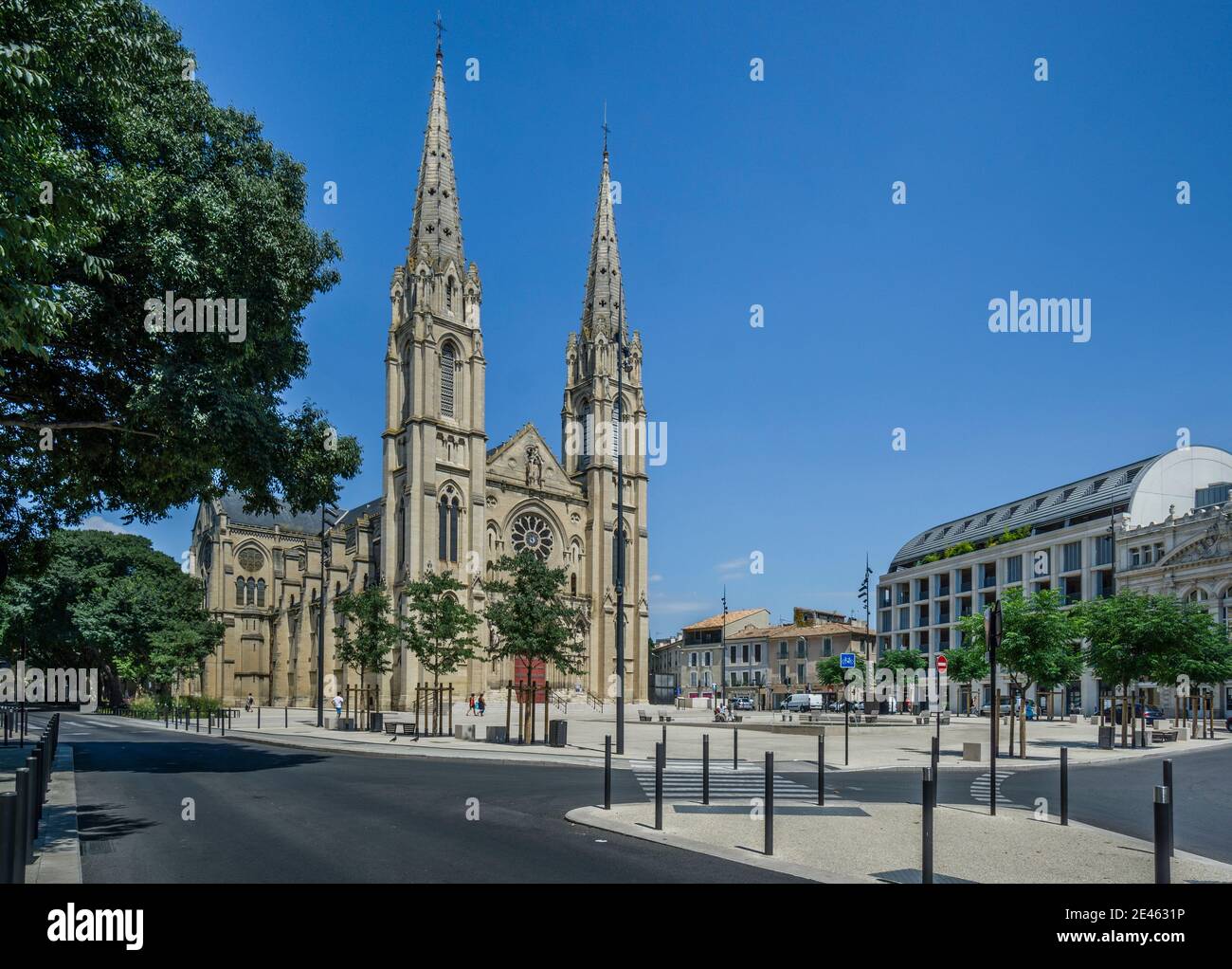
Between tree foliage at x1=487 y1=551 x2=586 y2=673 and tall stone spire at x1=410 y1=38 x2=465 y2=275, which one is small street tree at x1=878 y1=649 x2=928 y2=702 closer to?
tall stone spire at x1=410 y1=38 x2=465 y2=275

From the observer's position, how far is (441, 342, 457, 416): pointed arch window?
61456 mm

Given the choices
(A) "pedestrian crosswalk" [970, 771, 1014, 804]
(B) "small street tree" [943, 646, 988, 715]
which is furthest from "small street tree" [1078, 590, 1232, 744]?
(A) "pedestrian crosswalk" [970, 771, 1014, 804]

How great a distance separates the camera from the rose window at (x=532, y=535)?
6594 centimetres

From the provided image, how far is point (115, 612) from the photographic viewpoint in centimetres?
5728

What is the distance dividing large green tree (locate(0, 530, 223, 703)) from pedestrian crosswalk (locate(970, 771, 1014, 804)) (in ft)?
158

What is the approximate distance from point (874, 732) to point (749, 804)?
28.4 meters

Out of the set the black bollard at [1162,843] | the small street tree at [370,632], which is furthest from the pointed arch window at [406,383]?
the black bollard at [1162,843]

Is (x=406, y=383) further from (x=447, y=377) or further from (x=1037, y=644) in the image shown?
(x=1037, y=644)

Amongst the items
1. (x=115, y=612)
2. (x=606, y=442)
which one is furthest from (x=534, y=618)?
(x=606, y=442)

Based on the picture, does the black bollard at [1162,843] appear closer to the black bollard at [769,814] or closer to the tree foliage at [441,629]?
the black bollard at [769,814]

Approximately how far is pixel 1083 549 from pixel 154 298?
6997 cm

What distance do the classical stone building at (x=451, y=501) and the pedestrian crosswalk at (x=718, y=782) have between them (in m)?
33.7
